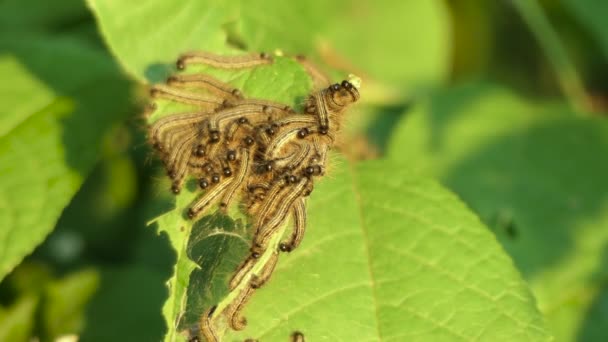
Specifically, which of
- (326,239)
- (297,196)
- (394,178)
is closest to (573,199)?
(394,178)

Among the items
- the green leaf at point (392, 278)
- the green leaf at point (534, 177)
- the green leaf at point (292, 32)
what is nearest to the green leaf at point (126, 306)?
the green leaf at point (392, 278)

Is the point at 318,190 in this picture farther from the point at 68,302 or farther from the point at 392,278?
the point at 68,302

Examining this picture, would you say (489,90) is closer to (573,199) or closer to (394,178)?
(573,199)

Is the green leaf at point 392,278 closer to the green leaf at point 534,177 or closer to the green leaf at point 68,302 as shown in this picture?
the green leaf at point 534,177

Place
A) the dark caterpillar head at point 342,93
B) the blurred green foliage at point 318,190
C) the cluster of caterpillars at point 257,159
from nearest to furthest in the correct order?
the cluster of caterpillars at point 257,159 → the dark caterpillar head at point 342,93 → the blurred green foliage at point 318,190

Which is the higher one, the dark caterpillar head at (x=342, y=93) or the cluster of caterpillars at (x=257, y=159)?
the dark caterpillar head at (x=342, y=93)

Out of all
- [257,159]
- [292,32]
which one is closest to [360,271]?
[257,159]
